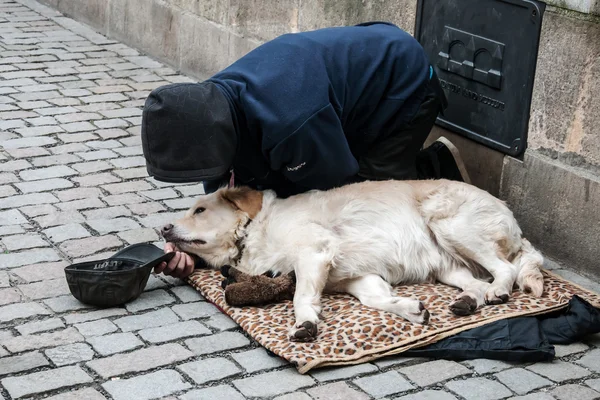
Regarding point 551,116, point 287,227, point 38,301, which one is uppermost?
point 551,116

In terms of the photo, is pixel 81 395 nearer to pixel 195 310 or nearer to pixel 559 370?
pixel 195 310

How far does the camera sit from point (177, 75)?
399 inches

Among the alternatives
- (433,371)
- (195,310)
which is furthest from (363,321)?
(195,310)

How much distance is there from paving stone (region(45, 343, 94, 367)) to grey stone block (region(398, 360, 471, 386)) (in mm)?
1571

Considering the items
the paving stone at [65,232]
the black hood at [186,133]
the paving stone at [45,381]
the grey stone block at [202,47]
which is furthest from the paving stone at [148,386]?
the grey stone block at [202,47]

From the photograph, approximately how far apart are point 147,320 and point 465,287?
5.97 feet

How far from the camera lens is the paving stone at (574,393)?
4.59 metres

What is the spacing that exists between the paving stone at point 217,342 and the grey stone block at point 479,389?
1.12 m

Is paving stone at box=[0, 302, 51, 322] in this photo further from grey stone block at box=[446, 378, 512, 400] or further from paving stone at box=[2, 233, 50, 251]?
grey stone block at box=[446, 378, 512, 400]

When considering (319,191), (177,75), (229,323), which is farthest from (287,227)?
(177,75)

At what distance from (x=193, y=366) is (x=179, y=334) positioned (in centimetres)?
38

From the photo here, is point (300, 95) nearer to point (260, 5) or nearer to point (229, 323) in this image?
point (229, 323)

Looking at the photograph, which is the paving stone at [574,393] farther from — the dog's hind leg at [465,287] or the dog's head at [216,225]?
the dog's head at [216,225]

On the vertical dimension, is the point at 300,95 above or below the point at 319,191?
above
